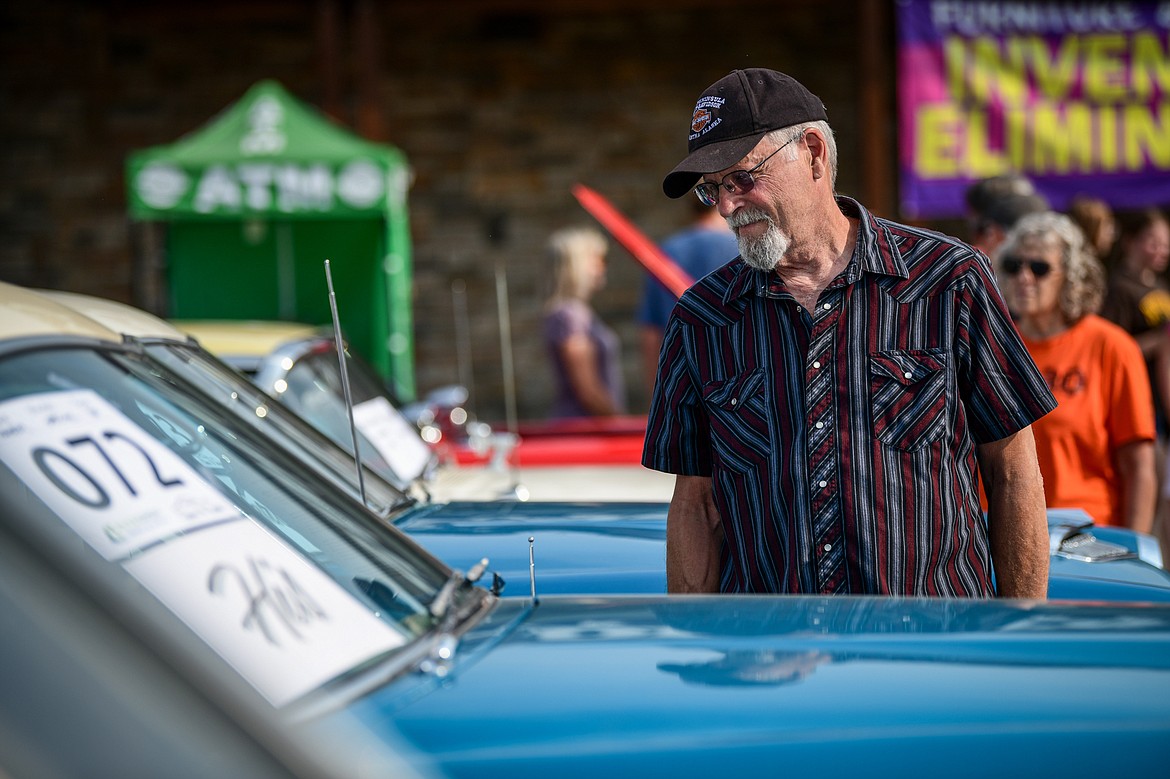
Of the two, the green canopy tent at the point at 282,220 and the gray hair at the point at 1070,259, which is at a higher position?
the green canopy tent at the point at 282,220

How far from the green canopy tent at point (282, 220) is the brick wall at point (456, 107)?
1959mm

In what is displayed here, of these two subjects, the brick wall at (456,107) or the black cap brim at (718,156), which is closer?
the black cap brim at (718,156)

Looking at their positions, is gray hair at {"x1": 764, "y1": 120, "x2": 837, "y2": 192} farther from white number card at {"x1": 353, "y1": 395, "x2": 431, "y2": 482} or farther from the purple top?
the purple top

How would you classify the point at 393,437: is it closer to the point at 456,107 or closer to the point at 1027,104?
the point at 1027,104

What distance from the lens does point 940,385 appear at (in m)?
2.27

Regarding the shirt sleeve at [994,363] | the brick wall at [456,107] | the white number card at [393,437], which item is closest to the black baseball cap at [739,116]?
the shirt sleeve at [994,363]

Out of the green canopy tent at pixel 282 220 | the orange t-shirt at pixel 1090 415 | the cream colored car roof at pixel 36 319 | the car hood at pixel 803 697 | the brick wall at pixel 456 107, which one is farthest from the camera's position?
the brick wall at pixel 456 107

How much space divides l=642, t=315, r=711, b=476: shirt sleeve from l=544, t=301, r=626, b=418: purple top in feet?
11.6

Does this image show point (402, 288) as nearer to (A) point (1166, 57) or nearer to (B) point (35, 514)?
(A) point (1166, 57)

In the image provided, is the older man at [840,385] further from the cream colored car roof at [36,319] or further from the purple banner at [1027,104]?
the purple banner at [1027,104]

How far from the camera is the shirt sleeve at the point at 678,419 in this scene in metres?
2.46

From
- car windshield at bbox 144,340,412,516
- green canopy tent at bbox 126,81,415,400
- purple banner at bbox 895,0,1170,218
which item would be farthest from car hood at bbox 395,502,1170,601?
purple banner at bbox 895,0,1170,218

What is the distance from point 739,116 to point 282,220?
6.33 meters

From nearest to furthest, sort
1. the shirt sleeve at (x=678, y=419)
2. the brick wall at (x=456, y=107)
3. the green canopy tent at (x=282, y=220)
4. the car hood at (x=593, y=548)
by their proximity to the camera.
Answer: the shirt sleeve at (x=678, y=419) < the car hood at (x=593, y=548) < the green canopy tent at (x=282, y=220) < the brick wall at (x=456, y=107)
